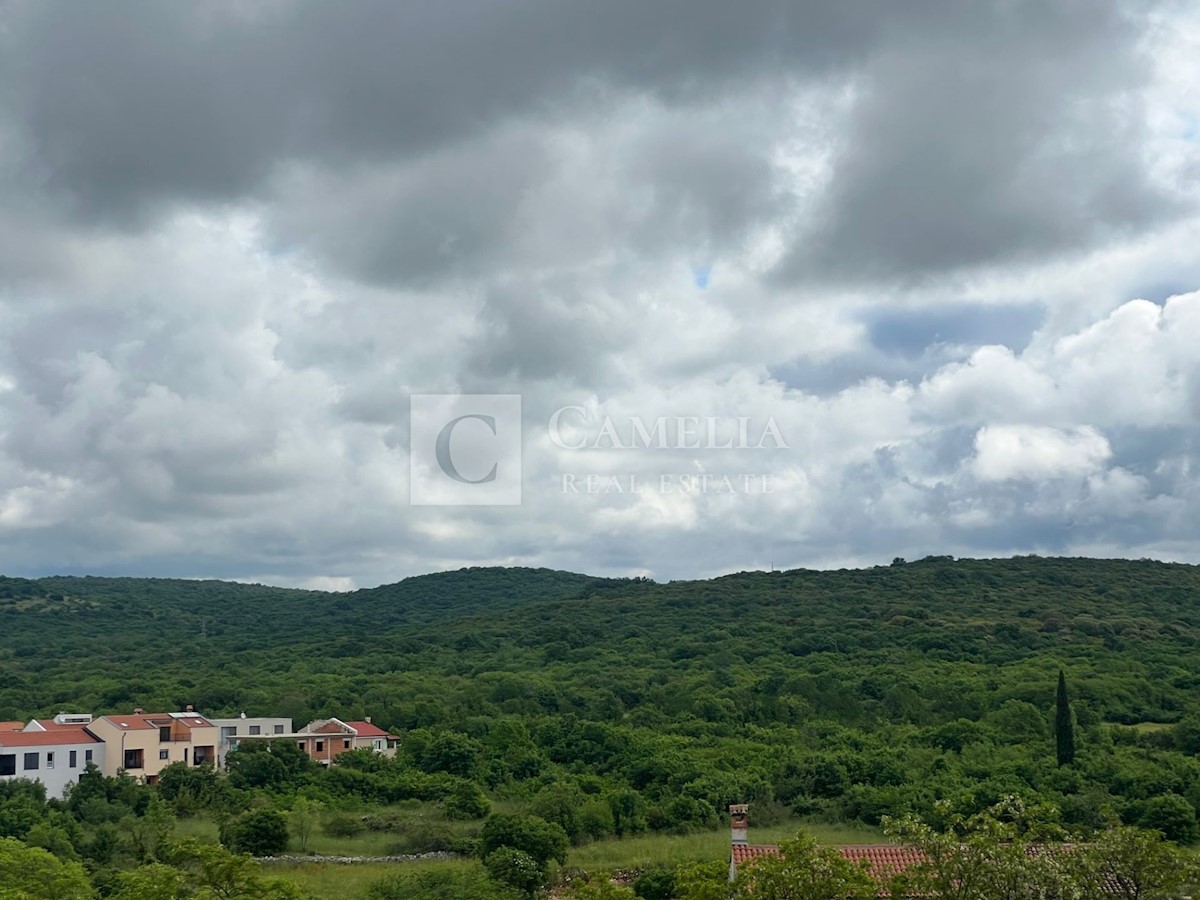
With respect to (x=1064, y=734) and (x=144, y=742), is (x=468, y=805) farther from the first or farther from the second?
(x=1064, y=734)

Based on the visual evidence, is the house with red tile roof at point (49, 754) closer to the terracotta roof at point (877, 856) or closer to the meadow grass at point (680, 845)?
the meadow grass at point (680, 845)

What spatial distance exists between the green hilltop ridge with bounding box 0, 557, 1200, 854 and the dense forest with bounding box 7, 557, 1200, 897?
0.70 ft

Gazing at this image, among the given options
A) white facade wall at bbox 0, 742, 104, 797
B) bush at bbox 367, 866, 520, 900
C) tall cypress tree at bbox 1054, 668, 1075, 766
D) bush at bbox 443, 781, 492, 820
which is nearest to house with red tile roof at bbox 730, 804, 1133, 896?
bush at bbox 367, 866, 520, 900

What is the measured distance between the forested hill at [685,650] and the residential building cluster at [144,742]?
24.0 feet

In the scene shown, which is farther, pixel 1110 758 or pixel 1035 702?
pixel 1035 702

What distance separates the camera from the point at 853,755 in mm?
53625

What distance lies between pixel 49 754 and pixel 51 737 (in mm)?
1148

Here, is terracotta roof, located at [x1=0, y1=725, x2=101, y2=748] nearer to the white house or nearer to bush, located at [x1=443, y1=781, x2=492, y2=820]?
A: the white house

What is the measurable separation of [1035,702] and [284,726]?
4017 cm

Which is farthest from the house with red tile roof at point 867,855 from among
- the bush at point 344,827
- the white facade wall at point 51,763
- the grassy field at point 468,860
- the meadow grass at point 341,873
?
the white facade wall at point 51,763

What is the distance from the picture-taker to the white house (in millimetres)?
61406

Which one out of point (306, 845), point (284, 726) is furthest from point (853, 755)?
point (284, 726)

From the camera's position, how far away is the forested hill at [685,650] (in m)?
71.1

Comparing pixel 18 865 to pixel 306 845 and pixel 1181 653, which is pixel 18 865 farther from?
pixel 1181 653
